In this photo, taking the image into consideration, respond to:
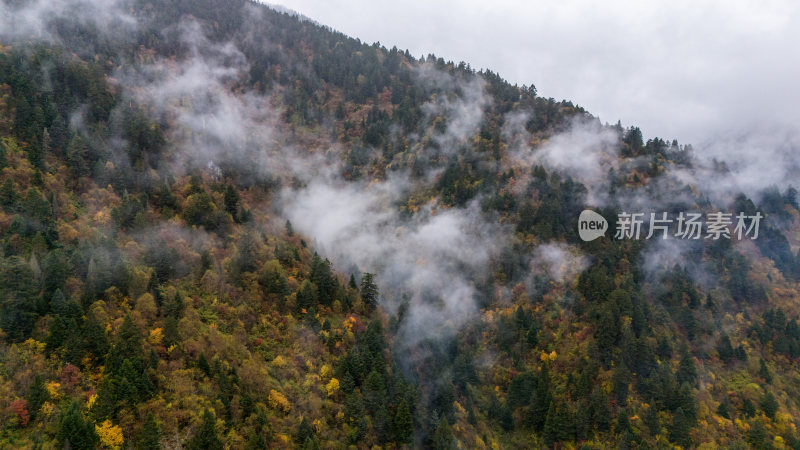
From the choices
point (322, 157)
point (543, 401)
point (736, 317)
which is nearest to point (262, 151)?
point (322, 157)

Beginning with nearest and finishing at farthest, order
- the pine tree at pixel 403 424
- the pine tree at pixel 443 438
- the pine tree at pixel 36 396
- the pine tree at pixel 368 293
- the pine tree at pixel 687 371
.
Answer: the pine tree at pixel 36 396
the pine tree at pixel 403 424
the pine tree at pixel 443 438
the pine tree at pixel 687 371
the pine tree at pixel 368 293

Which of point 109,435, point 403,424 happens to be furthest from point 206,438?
point 403,424

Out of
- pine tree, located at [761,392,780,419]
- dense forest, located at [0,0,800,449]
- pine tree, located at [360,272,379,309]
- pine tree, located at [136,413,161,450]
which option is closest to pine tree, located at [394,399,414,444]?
dense forest, located at [0,0,800,449]

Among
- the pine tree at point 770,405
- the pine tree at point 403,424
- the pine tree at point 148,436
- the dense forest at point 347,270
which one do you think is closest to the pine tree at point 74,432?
the dense forest at point 347,270

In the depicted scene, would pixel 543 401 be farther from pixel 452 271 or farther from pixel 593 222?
pixel 593 222

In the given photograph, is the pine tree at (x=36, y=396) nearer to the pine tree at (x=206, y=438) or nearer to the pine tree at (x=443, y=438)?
the pine tree at (x=206, y=438)

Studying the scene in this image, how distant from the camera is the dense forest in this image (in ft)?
209

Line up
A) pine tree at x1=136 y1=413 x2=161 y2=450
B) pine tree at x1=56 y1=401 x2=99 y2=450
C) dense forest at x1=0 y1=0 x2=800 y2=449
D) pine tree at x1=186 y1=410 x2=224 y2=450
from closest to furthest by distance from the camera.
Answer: pine tree at x1=56 y1=401 x2=99 y2=450 → pine tree at x1=136 y1=413 x2=161 y2=450 → pine tree at x1=186 y1=410 x2=224 y2=450 → dense forest at x1=0 y1=0 x2=800 y2=449

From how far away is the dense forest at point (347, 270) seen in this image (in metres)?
63.6

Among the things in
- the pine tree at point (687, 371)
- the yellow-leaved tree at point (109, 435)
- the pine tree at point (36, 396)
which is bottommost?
the yellow-leaved tree at point (109, 435)

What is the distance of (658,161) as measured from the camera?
16238cm

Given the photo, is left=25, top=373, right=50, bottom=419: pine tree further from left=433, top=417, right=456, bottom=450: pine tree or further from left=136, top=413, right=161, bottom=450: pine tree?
left=433, top=417, right=456, bottom=450: pine tree

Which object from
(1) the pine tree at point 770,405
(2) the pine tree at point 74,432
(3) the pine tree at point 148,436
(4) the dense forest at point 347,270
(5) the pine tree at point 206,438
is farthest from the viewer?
(1) the pine tree at point 770,405

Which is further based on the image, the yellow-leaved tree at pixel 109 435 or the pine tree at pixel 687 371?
the pine tree at pixel 687 371
